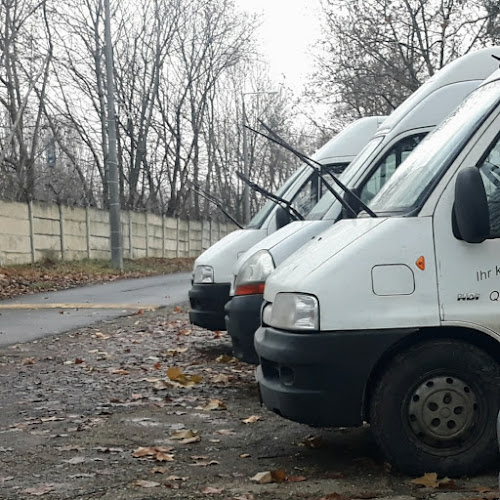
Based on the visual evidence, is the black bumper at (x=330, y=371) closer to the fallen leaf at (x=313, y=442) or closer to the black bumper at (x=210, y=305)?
the fallen leaf at (x=313, y=442)

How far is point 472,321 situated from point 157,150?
129ft

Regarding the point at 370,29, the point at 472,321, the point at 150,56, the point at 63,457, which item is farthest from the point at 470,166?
the point at 150,56

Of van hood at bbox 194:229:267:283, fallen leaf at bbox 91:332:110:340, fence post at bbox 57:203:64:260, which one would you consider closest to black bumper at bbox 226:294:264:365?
van hood at bbox 194:229:267:283

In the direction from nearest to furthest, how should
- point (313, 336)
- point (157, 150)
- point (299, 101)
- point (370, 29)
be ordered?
point (313, 336), point (370, 29), point (299, 101), point (157, 150)

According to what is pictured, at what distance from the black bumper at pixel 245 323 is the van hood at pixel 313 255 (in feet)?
6.03

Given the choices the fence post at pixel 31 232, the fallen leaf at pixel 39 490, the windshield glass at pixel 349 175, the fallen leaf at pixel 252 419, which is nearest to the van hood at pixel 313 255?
the fallen leaf at pixel 252 419

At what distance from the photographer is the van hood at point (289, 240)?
25.1 ft

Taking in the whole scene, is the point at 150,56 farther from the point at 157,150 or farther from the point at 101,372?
the point at 101,372

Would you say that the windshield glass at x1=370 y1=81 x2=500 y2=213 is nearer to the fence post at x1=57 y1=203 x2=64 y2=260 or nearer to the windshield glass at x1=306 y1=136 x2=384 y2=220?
the windshield glass at x1=306 y1=136 x2=384 y2=220

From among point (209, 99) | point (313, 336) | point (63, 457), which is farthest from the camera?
point (209, 99)

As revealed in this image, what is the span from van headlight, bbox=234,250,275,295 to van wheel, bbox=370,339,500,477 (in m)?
2.67

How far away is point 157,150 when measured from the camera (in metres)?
43.6

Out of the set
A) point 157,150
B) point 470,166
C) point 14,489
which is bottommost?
point 14,489

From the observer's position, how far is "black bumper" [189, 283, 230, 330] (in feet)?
31.3
